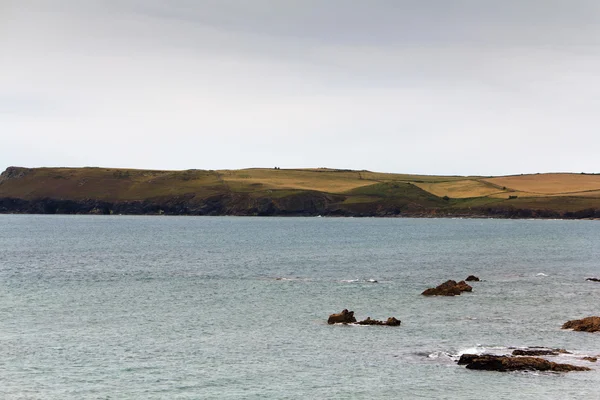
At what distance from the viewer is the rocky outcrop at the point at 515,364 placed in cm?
4547

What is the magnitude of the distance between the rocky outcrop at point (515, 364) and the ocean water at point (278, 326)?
2.96ft

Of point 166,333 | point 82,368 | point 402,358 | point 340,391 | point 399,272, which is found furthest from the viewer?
point 399,272

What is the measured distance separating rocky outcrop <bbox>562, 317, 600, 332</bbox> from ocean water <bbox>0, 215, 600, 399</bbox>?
1154 millimetres

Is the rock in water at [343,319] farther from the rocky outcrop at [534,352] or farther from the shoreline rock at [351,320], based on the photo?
the rocky outcrop at [534,352]

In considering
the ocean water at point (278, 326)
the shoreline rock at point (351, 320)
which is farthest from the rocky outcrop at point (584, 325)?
the shoreline rock at point (351, 320)

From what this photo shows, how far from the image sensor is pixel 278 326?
60906 millimetres

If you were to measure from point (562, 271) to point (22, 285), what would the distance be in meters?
71.3

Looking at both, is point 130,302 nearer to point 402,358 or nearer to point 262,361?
point 262,361

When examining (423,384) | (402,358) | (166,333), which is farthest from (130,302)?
(423,384)

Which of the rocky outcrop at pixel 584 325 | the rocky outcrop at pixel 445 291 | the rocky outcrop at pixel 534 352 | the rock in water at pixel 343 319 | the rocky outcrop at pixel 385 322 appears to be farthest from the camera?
the rocky outcrop at pixel 445 291

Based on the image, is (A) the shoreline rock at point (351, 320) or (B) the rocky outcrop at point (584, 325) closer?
(B) the rocky outcrop at point (584, 325)

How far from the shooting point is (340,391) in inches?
1647

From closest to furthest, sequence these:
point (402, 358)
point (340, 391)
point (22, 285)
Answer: point (340, 391)
point (402, 358)
point (22, 285)

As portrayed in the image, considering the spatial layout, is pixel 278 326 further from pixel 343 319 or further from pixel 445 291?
pixel 445 291
